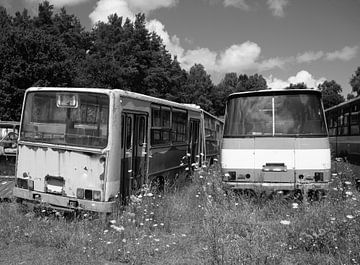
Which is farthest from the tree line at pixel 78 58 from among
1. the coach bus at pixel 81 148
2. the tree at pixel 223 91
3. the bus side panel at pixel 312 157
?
the bus side panel at pixel 312 157

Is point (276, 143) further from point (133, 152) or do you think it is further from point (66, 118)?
point (66, 118)

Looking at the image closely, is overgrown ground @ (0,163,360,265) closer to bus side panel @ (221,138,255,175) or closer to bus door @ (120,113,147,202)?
bus side panel @ (221,138,255,175)

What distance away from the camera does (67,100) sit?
332 inches

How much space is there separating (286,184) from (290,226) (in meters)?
2.19

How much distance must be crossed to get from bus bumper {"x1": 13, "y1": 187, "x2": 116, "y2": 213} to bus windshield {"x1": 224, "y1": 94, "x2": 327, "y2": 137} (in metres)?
3.34

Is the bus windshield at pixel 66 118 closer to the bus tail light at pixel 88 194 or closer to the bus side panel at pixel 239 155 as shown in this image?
the bus tail light at pixel 88 194

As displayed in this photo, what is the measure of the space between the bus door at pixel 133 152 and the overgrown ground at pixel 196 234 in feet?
2.79

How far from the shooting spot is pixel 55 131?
8367mm

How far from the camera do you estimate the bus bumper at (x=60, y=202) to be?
759 centimetres

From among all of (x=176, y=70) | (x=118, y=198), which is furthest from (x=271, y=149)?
(x=176, y=70)

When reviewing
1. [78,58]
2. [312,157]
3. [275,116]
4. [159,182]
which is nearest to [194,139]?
[159,182]

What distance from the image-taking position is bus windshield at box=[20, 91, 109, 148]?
316 inches

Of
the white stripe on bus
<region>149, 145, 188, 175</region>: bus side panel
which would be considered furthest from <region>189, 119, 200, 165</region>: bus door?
the white stripe on bus

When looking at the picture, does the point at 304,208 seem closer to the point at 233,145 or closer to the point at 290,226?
the point at 290,226
